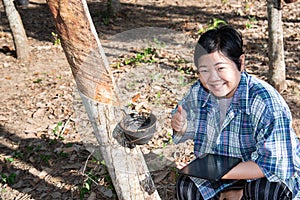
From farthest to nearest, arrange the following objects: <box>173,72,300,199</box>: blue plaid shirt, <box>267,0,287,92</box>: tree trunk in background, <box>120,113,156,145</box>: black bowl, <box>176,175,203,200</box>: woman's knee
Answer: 1. <box>267,0,287,92</box>: tree trunk in background
2. <box>176,175,203,200</box>: woman's knee
3. <box>120,113,156,145</box>: black bowl
4. <box>173,72,300,199</box>: blue plaid shirt

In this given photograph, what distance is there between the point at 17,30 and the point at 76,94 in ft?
12.2

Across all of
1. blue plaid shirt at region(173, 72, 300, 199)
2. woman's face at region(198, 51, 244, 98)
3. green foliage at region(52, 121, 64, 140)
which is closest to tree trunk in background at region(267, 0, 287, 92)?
blue plaid shirt at region(173, 72, 300, 199)

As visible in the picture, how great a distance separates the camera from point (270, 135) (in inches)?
85.0

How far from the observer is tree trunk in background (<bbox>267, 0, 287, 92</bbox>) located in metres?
4.25

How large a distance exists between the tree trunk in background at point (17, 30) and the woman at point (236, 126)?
4235mm

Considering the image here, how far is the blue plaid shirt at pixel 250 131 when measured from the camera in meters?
2.17

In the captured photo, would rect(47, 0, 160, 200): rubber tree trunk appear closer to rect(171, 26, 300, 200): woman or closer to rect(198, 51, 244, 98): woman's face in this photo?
rect(171, 26, 300, 200): woman

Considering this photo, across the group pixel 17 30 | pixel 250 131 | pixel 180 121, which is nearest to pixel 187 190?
pixel 180 121

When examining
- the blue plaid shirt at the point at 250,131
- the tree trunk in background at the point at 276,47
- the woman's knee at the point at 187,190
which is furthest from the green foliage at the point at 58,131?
the tree trunk in background at the point at 276,47

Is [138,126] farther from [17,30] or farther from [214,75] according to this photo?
[17,30]

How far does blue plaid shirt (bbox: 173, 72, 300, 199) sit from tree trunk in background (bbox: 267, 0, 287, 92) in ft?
6.52

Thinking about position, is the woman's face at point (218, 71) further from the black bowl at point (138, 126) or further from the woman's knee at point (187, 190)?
the woman's knee at point (187, 190)

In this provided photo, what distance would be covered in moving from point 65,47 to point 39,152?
200 centimetres

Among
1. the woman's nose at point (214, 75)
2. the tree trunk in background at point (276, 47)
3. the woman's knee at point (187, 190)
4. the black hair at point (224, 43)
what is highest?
the black hair at point (224, 43)
